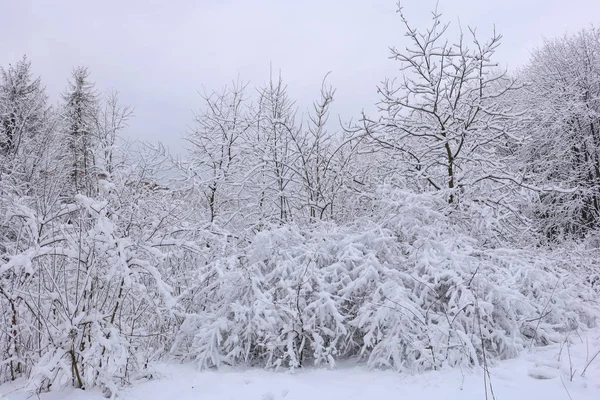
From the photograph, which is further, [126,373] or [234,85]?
[234,85]

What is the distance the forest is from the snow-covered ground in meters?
0.22

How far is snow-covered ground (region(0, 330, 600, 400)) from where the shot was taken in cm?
308

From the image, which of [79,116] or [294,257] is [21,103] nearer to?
[79,116]

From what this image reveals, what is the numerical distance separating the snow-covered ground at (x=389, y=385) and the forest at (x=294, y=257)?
215 mm

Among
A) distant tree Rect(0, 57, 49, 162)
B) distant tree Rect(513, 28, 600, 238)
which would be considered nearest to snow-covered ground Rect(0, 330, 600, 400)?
distant tree Rect(513, 28, 600, 238)

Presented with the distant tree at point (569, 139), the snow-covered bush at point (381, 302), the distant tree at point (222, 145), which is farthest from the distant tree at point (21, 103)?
the distant tree at point (569, 139)

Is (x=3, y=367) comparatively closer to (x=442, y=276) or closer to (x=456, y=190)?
(x=442, y=276)

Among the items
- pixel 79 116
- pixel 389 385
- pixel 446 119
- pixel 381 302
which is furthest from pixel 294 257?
pixel 79 116

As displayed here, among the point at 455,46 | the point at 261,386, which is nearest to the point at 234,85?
the point at 455,46

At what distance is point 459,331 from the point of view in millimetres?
3869

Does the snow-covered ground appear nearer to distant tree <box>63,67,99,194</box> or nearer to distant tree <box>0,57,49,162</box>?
distant tree <box>0,57,49,162</box>

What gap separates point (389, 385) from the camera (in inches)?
137

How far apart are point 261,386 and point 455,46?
605 cm

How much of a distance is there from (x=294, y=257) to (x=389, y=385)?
212cm
